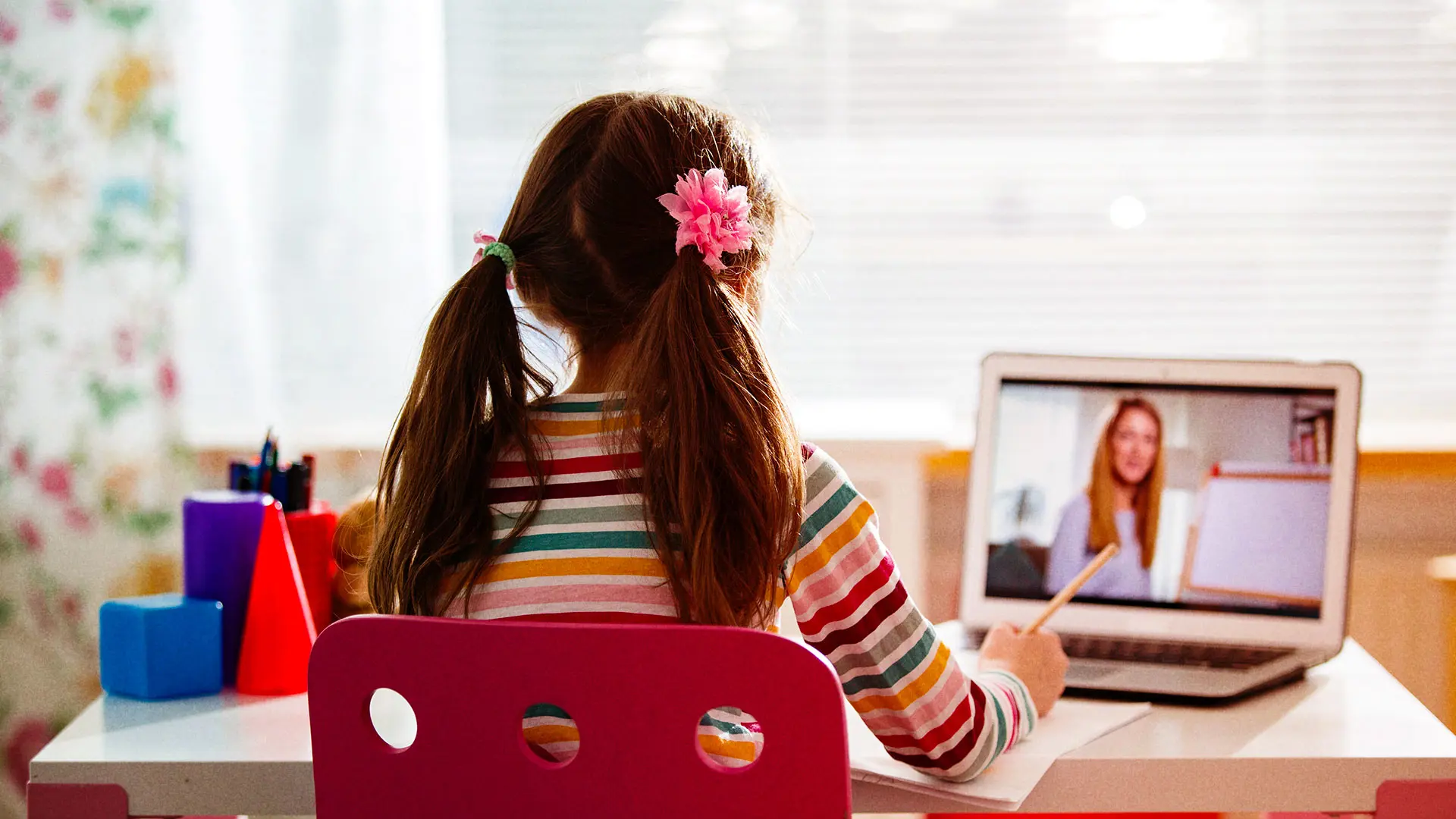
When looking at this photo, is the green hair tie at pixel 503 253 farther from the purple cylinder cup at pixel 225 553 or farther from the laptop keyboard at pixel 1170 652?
the laptop keyboard at pixel 1170 652

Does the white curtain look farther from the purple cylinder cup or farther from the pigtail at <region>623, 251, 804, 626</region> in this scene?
the pigtail at <region>623, 251, 804, 626</region>

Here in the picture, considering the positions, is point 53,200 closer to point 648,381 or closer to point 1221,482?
point 648,381

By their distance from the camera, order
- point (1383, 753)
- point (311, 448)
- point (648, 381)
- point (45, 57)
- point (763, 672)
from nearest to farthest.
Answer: point (763, 672) < point (648, 381) < point (1383, 753) < point (45, 57) < point (311, 448)

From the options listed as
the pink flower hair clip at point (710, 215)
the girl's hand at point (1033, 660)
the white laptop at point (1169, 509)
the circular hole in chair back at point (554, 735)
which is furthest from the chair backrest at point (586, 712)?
the white laptop at point (1169, 509)

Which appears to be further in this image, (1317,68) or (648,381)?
(1317,68)

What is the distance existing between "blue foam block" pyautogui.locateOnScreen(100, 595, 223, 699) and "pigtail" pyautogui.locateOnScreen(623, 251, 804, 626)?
49 centimetres

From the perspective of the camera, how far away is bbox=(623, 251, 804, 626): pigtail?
2.70 feet

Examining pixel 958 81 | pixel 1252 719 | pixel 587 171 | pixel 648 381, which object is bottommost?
pixel 1252 719

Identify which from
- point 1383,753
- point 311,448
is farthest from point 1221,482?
point 311,448

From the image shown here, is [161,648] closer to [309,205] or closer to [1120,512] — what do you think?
[1120,512]

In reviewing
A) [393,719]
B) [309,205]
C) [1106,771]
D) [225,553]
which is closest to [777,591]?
[1106,771]

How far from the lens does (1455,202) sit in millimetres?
2117

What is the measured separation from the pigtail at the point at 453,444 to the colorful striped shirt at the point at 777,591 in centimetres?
1

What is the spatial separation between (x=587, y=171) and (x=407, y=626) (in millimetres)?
358
